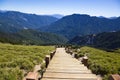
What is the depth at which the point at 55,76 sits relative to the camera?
484 inches

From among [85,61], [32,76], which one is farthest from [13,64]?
[32,76]

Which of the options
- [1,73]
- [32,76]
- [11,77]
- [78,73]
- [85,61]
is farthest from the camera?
[85,61]

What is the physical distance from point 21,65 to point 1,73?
21.0 feet

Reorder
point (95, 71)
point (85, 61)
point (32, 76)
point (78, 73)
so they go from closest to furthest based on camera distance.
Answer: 1. point (32, 76)
2. point (78, 73)
3. point (85, 61)
4. point (95, 71)

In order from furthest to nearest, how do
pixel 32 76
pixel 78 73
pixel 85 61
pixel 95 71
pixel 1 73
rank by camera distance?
pixel 95 71 → pixel 85 61 → pixel 78 73 → pixel 1 73 → pixel 32 76

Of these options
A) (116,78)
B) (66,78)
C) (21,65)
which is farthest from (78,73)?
(21,65)

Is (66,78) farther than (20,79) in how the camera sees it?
No

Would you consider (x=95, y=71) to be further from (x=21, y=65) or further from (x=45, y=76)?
(x=45, y=76)

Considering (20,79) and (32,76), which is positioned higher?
(32,76)

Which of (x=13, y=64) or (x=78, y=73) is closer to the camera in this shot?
(x=78, y=73)

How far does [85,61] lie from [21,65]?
514 centimetres

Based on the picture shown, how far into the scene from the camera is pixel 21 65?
62.4 feet

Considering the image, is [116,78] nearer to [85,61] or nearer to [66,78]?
[66,78]

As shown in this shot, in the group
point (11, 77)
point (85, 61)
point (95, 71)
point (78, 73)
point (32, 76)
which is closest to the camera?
point (32, 76)
